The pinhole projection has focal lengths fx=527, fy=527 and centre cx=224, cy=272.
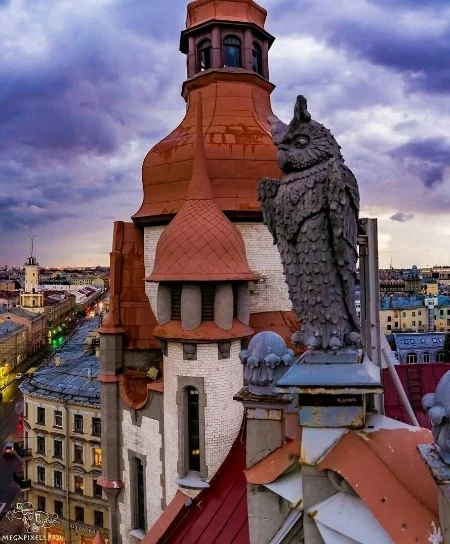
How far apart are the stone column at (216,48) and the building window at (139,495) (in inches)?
535

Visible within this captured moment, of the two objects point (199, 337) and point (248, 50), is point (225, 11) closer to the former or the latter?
point (248, 50)

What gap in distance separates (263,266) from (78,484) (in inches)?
941

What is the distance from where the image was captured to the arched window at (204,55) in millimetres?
19114

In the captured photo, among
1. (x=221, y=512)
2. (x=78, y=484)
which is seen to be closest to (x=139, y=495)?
(x=221, y=512)

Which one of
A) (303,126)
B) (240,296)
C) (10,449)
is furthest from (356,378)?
(10,449)

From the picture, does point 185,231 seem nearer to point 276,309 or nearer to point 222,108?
point 276,309

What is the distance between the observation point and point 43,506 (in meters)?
34.6

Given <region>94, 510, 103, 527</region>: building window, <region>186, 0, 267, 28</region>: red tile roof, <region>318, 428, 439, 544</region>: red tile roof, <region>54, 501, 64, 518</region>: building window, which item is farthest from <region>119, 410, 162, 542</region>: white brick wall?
<region>54, 501, 64, 518</region>: building window

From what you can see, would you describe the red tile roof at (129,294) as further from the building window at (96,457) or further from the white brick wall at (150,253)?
the building window at (96,457)

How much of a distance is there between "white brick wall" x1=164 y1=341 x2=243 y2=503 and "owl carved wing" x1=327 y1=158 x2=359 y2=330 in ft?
23.4

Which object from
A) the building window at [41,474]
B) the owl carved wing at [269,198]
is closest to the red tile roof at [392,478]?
the owl carved wing at [269,198]

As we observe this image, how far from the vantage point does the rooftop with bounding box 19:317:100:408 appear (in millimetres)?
32891

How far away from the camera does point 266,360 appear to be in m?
8.81

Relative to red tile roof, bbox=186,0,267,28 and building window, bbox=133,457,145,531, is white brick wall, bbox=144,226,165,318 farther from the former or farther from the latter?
red tile roof, bbox=186,0,267,28
